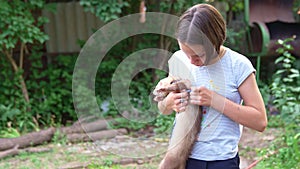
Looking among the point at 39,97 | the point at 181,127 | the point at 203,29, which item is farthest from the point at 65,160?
the point at 203,29

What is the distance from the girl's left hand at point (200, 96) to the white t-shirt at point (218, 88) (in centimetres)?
9

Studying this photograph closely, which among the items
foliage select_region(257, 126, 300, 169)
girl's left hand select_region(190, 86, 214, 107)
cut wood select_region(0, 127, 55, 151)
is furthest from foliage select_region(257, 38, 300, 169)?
cut wood select_region(0, 127, 55, 151)

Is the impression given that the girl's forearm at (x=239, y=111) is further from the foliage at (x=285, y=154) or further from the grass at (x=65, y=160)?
the grass at (x=65, y=160)

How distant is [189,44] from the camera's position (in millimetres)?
1511

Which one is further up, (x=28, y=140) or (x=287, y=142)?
(x=287, y=142)

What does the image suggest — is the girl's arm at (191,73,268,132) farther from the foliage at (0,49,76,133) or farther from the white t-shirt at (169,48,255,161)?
the foliage at (0,49,76,133)

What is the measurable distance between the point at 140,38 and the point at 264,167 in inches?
120

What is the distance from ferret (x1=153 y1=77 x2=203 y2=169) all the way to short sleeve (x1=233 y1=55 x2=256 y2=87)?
18cm

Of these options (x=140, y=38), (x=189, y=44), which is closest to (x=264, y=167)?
(x=189, y=44)

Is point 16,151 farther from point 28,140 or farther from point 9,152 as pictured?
point 28,140

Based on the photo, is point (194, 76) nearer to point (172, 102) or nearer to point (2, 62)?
point (172, 102)

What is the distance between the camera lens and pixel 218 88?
5.34ft

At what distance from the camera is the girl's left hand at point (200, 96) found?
153cm

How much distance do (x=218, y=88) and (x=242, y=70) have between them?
11 centimetres
